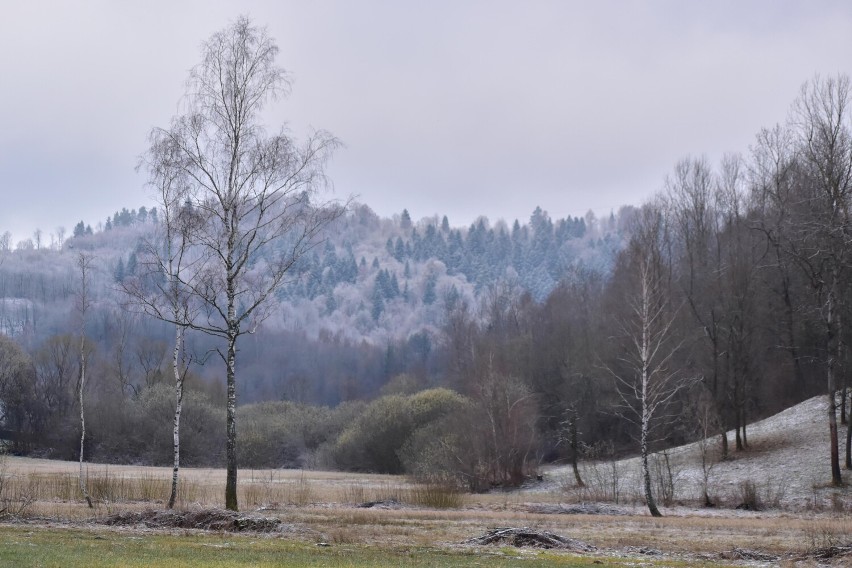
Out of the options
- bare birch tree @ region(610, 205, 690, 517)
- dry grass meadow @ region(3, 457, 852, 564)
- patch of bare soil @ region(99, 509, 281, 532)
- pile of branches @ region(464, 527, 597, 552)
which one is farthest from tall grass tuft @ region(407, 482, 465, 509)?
pile of branches @ region(464, 527, 597, 552)

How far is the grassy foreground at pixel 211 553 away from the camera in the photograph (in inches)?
520

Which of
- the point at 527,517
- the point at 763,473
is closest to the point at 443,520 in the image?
the point at 527,517

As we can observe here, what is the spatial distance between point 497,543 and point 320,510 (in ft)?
35.7

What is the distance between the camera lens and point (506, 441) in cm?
5044

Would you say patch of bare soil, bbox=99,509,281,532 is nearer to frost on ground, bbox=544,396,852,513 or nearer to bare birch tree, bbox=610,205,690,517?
frost on ground, bbox=544,396,852,513

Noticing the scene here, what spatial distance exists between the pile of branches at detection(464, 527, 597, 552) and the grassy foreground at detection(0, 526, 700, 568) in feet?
3.33

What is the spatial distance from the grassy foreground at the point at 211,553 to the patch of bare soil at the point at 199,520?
1.80m

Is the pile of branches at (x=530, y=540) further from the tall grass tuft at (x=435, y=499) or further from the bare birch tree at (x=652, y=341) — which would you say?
the bare birch tree at (x=652, y=341)

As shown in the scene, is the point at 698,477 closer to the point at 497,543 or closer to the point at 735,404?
the point at 735,404

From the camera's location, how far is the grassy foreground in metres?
13.2

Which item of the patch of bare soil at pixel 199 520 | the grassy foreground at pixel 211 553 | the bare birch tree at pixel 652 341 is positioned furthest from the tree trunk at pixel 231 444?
the bare birch tree at pixel 652 341

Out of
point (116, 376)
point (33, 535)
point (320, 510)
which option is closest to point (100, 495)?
point (320, 510)

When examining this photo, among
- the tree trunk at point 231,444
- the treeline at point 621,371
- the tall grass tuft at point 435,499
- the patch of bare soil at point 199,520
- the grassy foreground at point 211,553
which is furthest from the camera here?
the treeline at point 621,371

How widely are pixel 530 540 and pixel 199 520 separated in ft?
29.3
